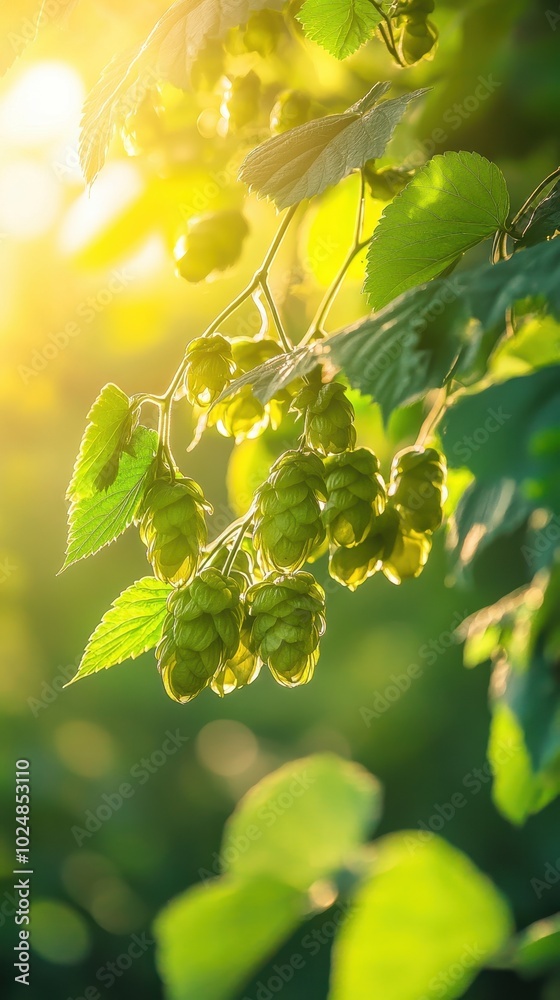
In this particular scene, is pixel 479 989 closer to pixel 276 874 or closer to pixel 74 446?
pixel 276 874

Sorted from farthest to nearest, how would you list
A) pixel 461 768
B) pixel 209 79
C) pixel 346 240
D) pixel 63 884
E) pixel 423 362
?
pixel 63 884
pixel 461 768
pixel 346 240
pixel 209 79
pixel 423 362

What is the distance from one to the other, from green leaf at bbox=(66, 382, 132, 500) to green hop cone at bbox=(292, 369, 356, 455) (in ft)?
0.35

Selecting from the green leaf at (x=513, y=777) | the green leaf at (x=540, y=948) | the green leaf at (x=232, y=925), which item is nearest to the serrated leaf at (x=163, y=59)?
the green leaf at (x=513, y=777)

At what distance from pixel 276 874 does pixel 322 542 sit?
2.31 ft

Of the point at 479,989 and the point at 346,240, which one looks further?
the point at 479,989

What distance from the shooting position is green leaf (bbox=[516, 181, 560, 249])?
1.47 ft

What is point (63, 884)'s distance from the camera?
77.5 inches

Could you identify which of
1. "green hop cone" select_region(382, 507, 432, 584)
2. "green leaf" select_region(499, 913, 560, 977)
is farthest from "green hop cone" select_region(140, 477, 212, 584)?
"green leaf" select_region(499, 913, 560, 977)

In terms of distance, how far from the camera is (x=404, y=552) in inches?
21.8

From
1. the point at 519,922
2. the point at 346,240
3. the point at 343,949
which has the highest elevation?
the point at 346,240

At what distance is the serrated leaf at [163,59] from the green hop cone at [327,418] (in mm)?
171

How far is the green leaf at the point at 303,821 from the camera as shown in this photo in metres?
1.12

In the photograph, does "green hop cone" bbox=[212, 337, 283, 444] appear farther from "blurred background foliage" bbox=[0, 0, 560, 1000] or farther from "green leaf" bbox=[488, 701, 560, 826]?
"blurred background foliage" bbox=[0, 0, 560, 1000]

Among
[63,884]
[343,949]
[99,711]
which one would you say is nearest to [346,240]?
[343,949]
